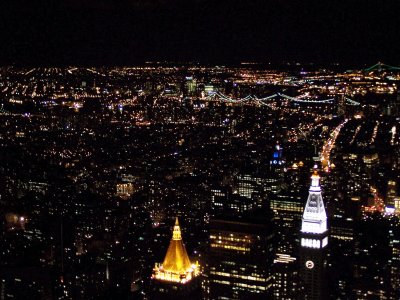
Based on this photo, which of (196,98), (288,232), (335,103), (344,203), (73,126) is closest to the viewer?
(288,232)

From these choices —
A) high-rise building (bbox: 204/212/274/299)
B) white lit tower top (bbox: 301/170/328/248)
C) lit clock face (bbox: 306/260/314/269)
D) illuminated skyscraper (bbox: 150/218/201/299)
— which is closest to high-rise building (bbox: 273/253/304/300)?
high-rise building (bbox: 204/212/274/299)

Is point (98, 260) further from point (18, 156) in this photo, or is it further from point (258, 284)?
point (18, 156)

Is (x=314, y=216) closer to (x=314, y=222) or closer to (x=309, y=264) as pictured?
(x=314, y=222)

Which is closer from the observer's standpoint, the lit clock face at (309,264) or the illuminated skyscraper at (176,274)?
the illuminated skyscraper at (176,274)

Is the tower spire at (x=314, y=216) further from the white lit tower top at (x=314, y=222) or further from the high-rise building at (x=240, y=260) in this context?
the high-rise building at (x=240, y=260)

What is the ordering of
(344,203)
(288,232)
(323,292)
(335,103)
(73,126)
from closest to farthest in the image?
(323,292) → (288,232) → (344,203) → (335,103) → (73,126)

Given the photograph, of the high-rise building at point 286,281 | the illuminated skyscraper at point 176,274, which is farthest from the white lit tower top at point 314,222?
the illuminated skyscraper at point 176,274

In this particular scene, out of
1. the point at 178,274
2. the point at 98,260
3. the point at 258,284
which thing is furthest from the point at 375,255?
the point at 98,260

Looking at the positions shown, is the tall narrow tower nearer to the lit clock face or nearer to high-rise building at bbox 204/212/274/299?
the lit clock face
